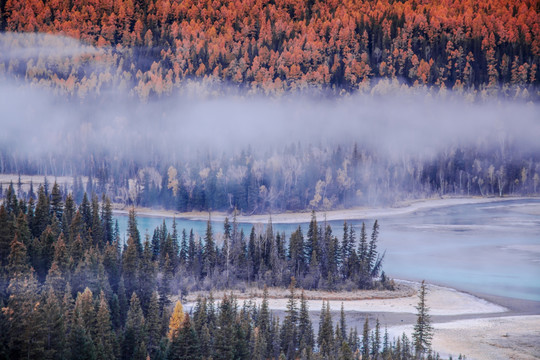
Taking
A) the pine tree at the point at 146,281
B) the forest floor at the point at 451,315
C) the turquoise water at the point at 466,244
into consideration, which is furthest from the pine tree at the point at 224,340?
the turquoise water at the point at 466,244

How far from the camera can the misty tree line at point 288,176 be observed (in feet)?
483

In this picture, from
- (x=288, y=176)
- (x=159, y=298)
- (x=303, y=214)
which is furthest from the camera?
(x=288, y=176)

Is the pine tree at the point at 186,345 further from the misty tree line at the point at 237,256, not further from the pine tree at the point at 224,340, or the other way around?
the misty tree line at the point at 237,256

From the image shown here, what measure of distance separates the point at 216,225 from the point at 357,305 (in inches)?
2638

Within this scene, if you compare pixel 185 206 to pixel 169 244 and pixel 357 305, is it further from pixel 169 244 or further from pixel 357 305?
pixel 357 305

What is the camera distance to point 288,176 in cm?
15188

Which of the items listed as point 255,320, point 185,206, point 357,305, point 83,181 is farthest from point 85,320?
point 83,181

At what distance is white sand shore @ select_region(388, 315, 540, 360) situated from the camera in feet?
161

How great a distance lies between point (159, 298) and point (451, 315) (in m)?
27.2

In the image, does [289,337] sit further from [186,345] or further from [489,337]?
[489,337]

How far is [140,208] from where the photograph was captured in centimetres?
14575

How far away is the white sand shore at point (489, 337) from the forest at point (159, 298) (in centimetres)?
305

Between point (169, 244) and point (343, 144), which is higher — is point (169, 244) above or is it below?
below

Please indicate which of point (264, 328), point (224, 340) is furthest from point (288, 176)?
point (224, 340)
